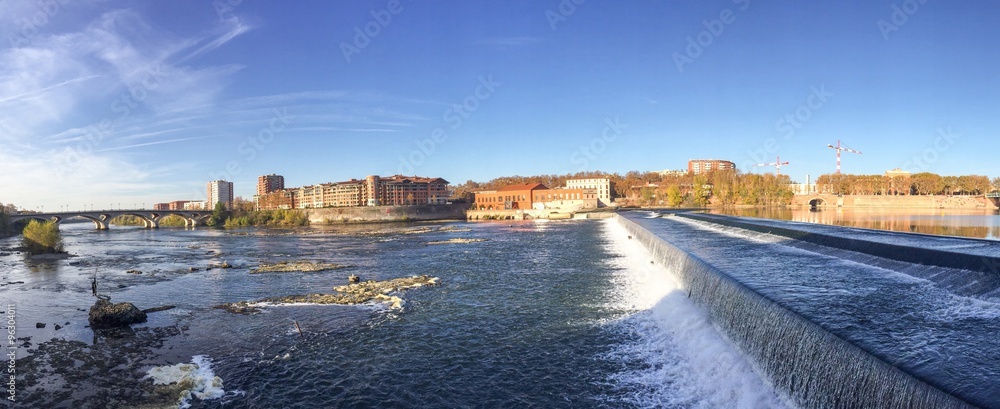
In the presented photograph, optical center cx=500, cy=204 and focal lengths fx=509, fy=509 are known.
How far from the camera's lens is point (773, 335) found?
891cm

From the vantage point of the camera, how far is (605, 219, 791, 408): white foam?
8.51 m

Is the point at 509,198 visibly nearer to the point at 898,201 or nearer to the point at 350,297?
→ the point at 898,201

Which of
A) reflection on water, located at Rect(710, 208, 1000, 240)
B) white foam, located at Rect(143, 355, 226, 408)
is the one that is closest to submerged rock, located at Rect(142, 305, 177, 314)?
white foam, located at Rect(143, 355, 226, 408)

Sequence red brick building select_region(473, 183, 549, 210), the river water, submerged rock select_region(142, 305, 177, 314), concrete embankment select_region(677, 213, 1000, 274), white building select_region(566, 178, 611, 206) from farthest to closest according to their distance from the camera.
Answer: white building select_region(566, 178, 611, 206)
red brick building select_region(473, 183, 549, 210)
submerged rock select_region(142, 305, 177, 314)
concrete embankment select_region(677, 213, 1000, 274)
the river water

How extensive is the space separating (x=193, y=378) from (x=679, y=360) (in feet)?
32.3

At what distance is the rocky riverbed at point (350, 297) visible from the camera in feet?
56.2

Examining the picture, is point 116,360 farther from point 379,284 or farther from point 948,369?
point 948,369

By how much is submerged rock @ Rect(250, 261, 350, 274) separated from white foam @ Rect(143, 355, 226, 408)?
621 inches

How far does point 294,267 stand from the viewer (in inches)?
1106

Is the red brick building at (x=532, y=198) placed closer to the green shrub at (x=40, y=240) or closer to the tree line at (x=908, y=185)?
the tree line at (x=908, y=185)

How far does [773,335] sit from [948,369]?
2827 mm

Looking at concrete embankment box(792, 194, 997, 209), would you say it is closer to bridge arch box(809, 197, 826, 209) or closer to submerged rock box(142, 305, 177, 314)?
bridge arch box(809, 197, 826, 209)

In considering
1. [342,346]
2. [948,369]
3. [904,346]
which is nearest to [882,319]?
[904,346]

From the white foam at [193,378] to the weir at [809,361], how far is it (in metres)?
9.71
